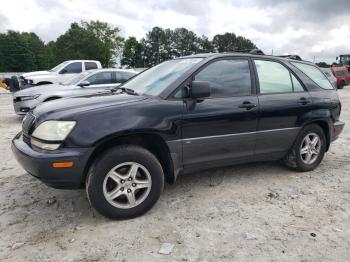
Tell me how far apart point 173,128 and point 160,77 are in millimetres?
850

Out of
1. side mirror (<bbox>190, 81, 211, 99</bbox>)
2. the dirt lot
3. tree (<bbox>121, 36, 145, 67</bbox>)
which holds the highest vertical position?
tree (<bbox>121, 36, 145, 67</bbox>)

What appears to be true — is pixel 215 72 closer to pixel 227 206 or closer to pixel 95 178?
pixel 227 206

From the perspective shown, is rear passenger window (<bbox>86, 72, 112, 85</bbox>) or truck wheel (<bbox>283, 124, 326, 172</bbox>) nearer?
A: truck wheel (<bbox>283, 124, 326, 172</bbox>)

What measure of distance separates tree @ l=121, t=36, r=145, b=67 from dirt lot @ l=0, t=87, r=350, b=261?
85702mm

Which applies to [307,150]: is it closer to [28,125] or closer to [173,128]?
[173,128]

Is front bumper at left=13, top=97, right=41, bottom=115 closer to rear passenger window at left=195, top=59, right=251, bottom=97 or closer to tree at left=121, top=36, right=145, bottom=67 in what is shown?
rear passenger window at left=195, top=59, right=251, bottom=97

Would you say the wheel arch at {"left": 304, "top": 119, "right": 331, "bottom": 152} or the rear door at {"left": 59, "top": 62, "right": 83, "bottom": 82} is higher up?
the rear door at {"left": 59, "top": 62, "right": 83, "bottom": 82}

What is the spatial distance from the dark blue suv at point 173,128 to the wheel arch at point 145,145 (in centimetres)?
1

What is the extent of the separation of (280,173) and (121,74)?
6.43 meters

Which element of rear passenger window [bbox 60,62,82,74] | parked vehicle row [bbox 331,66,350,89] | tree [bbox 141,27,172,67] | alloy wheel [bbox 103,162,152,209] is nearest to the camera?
alloy wheel [bbox 103,162,152,209]

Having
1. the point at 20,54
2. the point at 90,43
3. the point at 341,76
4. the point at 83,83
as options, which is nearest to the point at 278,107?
the point at 83,83

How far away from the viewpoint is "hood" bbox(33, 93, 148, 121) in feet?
10.5

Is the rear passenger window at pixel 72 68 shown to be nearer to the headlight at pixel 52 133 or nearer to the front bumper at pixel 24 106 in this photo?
the front bumper at pixel 24 106

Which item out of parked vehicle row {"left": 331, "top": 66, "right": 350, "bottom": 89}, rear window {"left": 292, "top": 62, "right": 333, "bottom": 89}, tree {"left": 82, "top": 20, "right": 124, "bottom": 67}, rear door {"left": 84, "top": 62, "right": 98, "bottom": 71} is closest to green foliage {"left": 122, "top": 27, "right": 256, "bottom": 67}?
tree {"left": 82, "top": 20, "right": 124, "bottom": 67}
